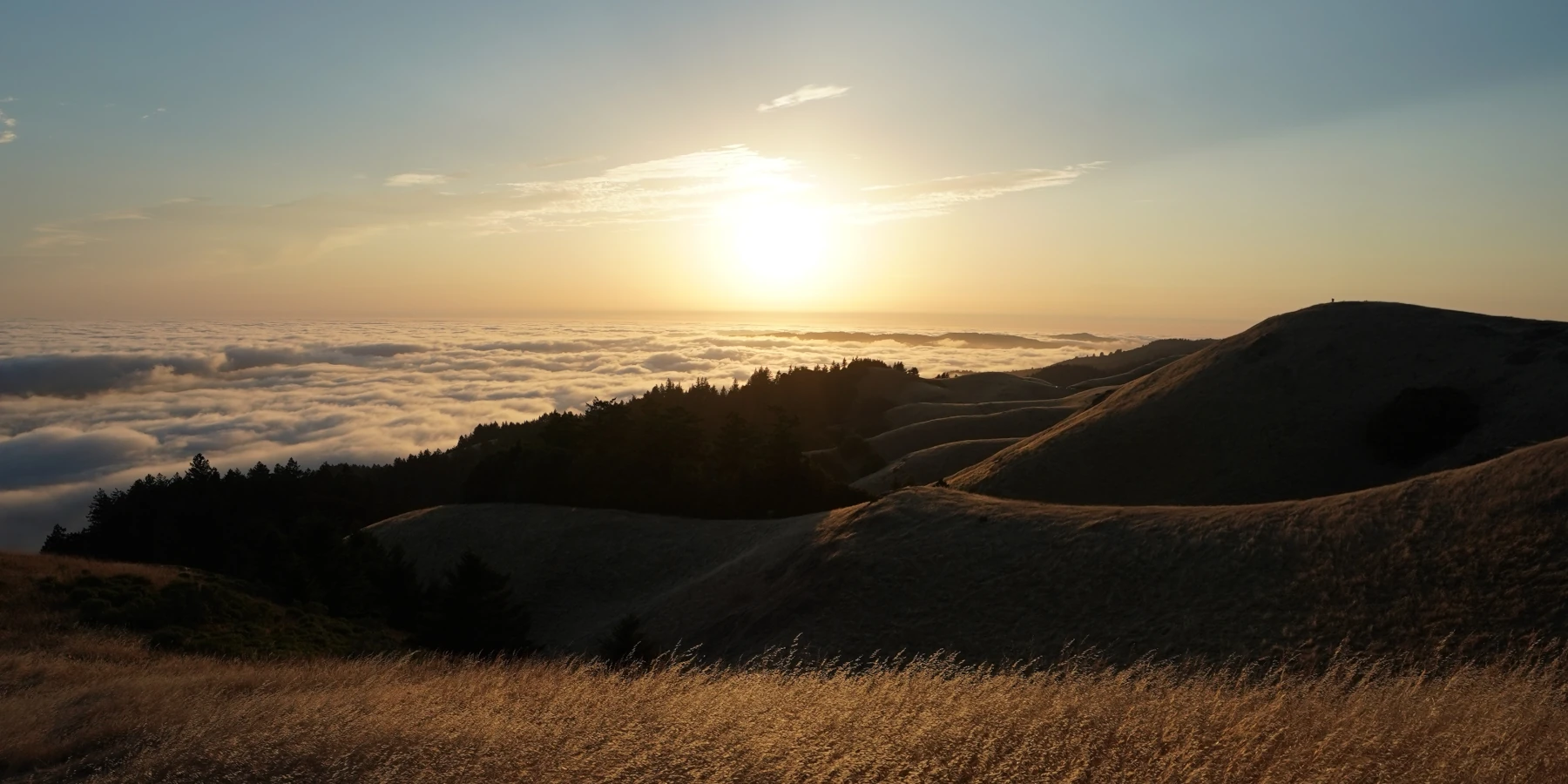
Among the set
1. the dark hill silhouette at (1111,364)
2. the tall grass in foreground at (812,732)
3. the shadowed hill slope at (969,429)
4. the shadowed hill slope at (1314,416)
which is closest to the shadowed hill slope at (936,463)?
the shadowed hill slope at (969,429)

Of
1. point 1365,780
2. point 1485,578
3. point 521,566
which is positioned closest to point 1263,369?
point 1485,578

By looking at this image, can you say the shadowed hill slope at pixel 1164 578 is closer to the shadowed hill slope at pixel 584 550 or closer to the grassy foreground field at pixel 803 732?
the shadowed hill slope at pixel 584 550

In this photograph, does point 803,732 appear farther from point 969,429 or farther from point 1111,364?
point 1111,364

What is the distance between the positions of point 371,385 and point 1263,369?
188046 mm

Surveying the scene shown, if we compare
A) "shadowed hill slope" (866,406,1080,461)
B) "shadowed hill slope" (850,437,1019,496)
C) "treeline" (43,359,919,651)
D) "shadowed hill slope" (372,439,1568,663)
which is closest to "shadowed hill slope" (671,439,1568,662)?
"shadowed hill slope" (372,439,1568,663)

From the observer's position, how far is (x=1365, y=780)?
6371 millimetres

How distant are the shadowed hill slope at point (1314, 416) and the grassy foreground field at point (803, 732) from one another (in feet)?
121

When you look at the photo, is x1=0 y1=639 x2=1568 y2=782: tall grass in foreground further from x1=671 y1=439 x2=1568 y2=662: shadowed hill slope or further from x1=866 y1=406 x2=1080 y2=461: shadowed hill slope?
x1=866 y1=406 x2=1080 y2=461: shadowed hill slope

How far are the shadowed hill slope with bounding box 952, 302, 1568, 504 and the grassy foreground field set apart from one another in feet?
121

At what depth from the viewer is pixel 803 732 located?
24.7 feet

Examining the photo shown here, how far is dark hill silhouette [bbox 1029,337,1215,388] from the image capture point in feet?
569

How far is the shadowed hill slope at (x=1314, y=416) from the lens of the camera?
41531 mm

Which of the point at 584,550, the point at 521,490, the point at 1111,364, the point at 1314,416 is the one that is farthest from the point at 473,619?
the point at 1111,364

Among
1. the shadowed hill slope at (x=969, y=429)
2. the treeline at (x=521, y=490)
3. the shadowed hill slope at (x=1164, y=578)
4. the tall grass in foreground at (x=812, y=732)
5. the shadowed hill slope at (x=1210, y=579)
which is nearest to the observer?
the tall grass in foreground at (x=812, y=732)
